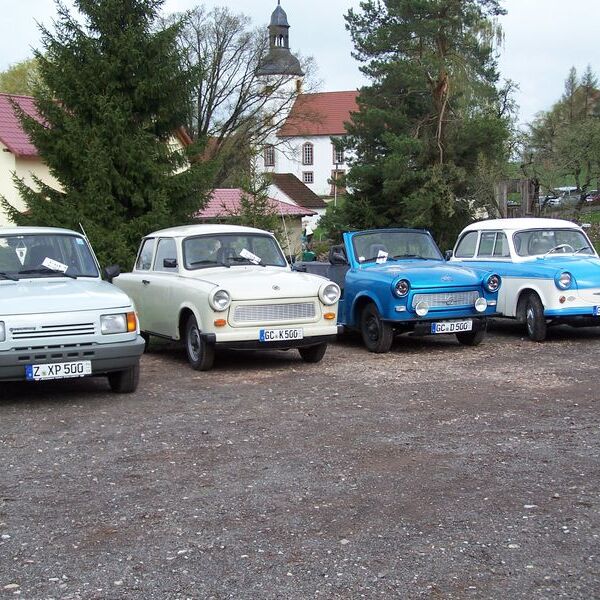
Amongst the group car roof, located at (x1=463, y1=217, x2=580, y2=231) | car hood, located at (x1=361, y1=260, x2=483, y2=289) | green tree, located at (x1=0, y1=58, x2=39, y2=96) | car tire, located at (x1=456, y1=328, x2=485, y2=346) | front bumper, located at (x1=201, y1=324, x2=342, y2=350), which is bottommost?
car tire, located at (x1=456, y1=328, x2=485, y2=346)

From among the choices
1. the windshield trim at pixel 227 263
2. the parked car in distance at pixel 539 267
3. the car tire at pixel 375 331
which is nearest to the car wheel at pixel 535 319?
the parked car in distance at pixel 539 267

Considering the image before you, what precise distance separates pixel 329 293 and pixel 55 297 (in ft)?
11.0

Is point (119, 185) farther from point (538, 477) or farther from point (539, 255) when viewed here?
point (538, 477)

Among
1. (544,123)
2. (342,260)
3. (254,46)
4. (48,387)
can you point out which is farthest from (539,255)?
(254,46)

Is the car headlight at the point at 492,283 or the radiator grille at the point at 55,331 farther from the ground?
the car headlight at the point at 492,283

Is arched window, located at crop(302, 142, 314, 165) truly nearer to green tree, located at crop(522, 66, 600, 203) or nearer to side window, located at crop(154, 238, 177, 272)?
green tree, located at crop(522, 66, 600, 203)

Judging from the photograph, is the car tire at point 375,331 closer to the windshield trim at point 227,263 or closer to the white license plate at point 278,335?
the windshield trim at point 227,263

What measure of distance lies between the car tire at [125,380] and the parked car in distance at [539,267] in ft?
19.5

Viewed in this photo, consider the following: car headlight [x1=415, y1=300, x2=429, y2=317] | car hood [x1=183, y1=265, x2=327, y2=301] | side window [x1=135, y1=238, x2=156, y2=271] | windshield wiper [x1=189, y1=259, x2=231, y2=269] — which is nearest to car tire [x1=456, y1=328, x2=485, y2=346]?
car headlight [x1=415, y1=300, x2=429, y2=317]

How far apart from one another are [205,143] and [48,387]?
9.29 metres

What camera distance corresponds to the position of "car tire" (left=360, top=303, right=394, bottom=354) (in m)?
11.1

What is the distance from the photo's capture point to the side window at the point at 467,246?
13914mm

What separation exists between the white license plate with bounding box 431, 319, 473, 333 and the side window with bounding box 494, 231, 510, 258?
234 centimetres

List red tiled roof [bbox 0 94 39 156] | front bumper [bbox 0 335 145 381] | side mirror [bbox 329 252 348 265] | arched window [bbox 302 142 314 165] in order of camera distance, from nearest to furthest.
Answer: front bumper [bbox 0 335 145 381], side mirror [bbox 329 252 348 265], red tiled roof [bbox 0 94 39 156], arched window [bbox 302 142 314 165]
